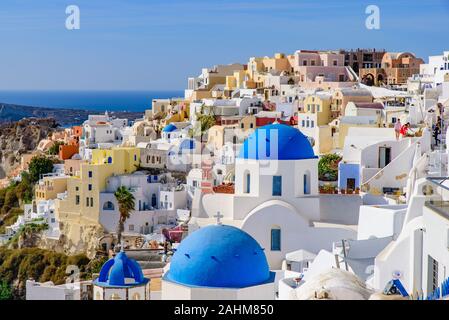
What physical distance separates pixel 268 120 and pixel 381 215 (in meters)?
17.5

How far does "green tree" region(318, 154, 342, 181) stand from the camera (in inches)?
839

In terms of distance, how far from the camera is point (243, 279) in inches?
373

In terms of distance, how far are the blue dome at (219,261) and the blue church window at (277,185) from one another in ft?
15.5

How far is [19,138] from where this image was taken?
46719 millimetres

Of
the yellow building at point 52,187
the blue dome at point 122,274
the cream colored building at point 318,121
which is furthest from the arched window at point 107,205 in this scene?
the blue dome at point 122,274

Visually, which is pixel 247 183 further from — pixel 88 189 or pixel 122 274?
pixel 88 189

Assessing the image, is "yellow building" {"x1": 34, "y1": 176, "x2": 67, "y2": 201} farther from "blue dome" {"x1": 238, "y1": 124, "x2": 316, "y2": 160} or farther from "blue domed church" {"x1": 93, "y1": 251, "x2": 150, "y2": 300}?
"blue domed church" {"x1": 93, "y1": 251, "x2": 150, "y2": 300}

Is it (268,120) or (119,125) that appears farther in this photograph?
(119,125)

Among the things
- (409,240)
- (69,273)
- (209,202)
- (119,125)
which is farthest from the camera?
(119,125)

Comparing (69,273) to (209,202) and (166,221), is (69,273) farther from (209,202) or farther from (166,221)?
(209,202)

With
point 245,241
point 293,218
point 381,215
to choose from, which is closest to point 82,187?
point 293,218

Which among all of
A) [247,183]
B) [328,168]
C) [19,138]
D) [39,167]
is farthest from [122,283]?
[19,138]

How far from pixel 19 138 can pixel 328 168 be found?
28959 millimetres

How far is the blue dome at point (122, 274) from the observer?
36.6 ft
